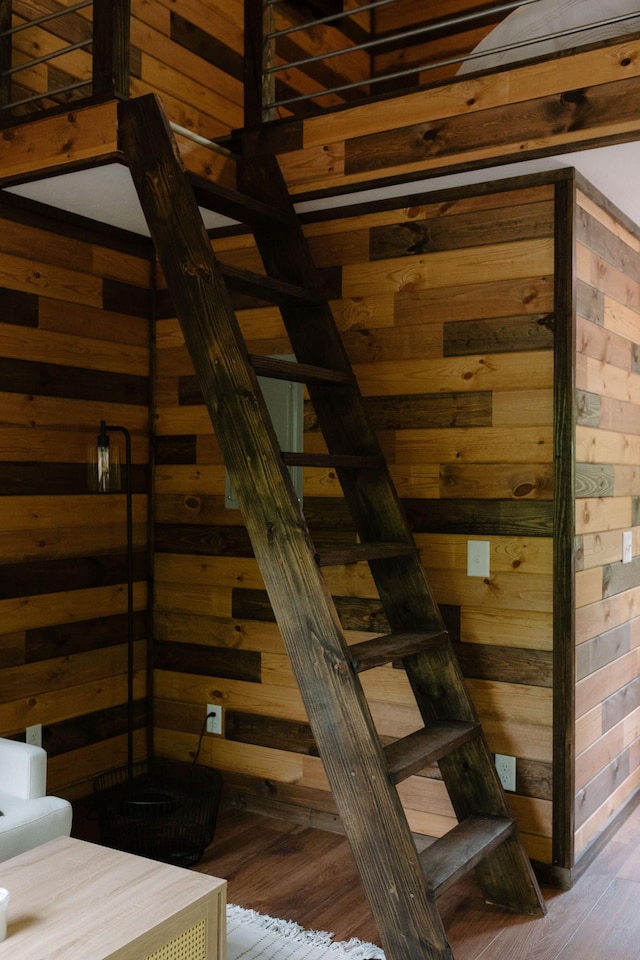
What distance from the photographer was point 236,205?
2984 millimetres

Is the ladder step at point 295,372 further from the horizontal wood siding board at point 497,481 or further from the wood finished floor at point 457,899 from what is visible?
the wood finished floor at point 457,899

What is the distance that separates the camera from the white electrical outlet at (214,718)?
3771mm

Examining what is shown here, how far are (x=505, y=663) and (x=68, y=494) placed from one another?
1787mm

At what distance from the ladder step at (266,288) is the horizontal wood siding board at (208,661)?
1.44m

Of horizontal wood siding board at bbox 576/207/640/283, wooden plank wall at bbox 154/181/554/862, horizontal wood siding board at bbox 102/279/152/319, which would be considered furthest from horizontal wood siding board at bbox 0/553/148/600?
horizontal wood siding board at bbox 576/207/640/283

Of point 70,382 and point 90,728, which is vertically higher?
point 70,382

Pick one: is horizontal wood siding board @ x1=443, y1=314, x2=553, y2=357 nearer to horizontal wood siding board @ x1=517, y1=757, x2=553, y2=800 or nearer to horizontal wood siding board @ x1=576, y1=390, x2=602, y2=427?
horizontal wood siding board @ x1=576, y1=390, x2=602, y2=427

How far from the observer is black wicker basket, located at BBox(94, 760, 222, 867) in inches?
126

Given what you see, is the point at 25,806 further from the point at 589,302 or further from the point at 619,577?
the point at 589,302

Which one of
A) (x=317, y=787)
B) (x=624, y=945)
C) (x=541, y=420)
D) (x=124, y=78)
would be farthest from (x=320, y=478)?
(x=624, y=945)

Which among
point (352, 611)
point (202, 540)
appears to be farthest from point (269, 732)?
point (202, 540)

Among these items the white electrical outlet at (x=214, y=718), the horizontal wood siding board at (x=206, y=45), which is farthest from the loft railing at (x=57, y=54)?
the white electrical outlet at (x=214, y=718)

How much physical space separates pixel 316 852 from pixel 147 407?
194cm

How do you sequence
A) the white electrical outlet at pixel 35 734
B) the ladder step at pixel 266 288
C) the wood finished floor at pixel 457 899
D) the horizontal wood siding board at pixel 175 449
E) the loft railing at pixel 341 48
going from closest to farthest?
the wood finished floor at pixel 457 899
the ladder step at pixel 266 288
the loft railing at pixel 341 48
the white electrical outlet at pixel 35 734
the horizontal wood siding board at pixel 175 449
